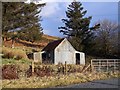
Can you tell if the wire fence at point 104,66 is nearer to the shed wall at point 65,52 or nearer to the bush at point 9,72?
the bush at point 9,72

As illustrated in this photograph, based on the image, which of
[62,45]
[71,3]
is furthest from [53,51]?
[71,3]

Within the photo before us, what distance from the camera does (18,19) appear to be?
43.5m

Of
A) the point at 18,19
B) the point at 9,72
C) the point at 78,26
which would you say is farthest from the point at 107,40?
the point at 9,72

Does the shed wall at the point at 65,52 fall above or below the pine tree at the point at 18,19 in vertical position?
below

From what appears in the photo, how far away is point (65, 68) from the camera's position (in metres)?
29.8

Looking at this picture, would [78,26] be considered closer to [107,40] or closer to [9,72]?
[107,40]

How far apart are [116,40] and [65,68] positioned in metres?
35.2

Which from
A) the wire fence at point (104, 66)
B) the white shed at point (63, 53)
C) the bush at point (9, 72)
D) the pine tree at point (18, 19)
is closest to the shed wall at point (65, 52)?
the white shed at point (63, 53)

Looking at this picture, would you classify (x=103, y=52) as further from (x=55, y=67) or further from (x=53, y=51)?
(x=55, y=67)

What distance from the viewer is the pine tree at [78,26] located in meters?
62.4

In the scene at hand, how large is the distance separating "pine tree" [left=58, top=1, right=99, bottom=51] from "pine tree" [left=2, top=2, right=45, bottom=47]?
15.8 m

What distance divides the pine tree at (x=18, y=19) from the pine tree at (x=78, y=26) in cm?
1581

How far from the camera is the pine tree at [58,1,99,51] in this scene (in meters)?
62.4

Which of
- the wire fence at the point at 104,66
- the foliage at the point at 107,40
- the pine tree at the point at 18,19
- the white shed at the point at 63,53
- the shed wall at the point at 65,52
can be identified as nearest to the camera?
the wire fence at the point at 104,66
